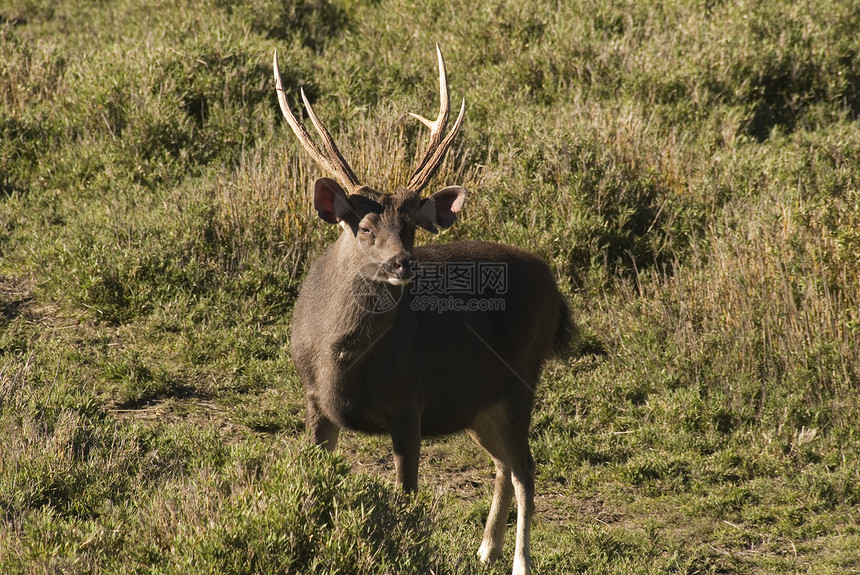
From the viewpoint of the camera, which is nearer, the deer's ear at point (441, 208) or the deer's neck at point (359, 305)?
the deer's neck at point (359, 305)

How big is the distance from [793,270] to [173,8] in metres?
9.84

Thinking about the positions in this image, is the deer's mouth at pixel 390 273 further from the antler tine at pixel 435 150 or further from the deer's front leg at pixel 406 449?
the deer's front leg at pixel 406 449

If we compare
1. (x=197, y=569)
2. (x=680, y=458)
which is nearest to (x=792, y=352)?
(x=680, y=458)

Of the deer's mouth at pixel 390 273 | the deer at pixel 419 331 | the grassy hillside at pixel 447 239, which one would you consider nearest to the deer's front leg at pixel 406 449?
the deer at pixel 419 331

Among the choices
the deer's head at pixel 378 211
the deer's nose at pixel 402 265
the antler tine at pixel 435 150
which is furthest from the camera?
the antler tine at pixel 435 150

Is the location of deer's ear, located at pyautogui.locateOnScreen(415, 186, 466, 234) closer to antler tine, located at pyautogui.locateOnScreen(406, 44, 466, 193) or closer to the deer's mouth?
antler tine, located at pyautogui.locateOnScreen(406, 44, 466, 193)

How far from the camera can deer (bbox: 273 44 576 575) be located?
6008 mm

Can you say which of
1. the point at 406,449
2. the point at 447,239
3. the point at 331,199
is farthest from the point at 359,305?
the point at 447,239

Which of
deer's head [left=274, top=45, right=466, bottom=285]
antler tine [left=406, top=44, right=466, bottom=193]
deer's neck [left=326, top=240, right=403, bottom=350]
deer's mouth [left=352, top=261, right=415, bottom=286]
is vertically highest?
antler tine [left=406, top=44, right=466, bottom=193]

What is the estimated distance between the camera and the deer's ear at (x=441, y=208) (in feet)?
20.6

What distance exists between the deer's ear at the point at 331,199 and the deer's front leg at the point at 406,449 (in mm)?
1269

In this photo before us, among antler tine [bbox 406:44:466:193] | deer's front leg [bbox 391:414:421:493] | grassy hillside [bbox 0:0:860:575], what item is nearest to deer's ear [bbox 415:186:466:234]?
antler tine [bbox 406:44:466:193]

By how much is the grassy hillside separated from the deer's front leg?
0.31 metres

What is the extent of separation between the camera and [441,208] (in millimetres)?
6547
